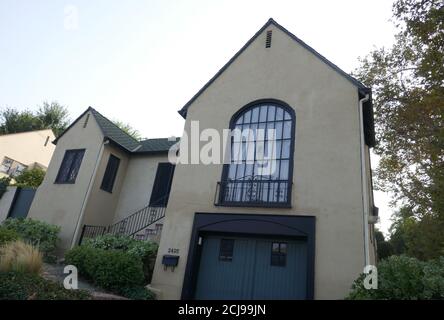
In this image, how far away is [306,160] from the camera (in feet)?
30.2

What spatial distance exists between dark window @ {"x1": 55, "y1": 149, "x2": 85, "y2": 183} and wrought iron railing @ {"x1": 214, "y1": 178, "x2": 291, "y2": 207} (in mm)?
8653

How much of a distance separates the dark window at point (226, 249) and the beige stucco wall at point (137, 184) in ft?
21.5

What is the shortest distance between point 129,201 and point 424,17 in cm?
1447

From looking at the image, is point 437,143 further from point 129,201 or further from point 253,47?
point 129,201

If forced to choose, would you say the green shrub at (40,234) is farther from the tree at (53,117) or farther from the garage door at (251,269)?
the tree at (53,117)

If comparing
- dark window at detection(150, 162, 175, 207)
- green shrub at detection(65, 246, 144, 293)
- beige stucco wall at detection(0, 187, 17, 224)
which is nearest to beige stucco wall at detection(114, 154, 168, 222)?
dark window at detection(150, 162, 175, 207)

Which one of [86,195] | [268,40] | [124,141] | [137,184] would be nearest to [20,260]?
[86,195]

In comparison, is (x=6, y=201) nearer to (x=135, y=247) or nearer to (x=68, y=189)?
(x=68, y=189)

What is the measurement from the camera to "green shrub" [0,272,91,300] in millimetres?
6852

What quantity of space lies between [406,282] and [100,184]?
42.7ft

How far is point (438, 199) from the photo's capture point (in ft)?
44.0

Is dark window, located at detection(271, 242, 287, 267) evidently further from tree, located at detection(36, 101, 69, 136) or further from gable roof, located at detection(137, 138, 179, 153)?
tree, located at detection(36, 101, 69, 136)

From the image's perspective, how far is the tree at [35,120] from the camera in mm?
33750

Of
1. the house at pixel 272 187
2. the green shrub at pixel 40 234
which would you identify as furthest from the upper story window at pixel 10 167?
the house at pixel 272 187
